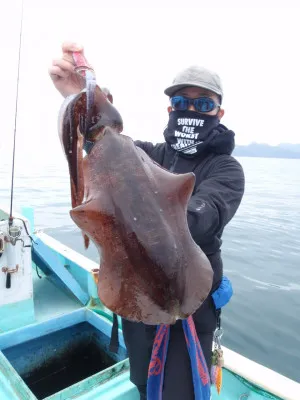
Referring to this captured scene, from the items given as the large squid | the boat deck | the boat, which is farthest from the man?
the boat deck

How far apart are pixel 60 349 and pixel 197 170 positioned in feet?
13.0

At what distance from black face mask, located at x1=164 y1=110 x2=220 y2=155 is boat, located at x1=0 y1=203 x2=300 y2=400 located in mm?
2715

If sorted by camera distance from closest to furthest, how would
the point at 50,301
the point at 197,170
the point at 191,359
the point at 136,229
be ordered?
the point at 136,229, the point at 191,359, the point at 197,170, the point at 50,301

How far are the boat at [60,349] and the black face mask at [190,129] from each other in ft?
8.91

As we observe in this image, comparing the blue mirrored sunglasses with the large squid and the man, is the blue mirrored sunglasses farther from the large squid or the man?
the large squid

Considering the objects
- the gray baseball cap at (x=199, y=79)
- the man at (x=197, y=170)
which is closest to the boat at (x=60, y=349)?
the man at (x=197, y=170)

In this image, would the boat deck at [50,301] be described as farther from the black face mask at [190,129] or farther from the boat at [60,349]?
the black face mask at [190,129]

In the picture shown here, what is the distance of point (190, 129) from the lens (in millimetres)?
2926

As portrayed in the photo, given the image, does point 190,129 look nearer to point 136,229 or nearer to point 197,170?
point 197,170

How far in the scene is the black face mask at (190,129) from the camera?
9.41 feet

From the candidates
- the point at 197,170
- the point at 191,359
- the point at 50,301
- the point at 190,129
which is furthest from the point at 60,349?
the point at 190,129

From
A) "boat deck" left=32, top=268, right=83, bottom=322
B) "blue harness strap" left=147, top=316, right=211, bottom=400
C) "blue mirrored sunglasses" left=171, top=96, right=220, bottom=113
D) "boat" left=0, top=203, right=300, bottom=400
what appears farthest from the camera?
"boat deck" left=32, top=268, right=83, bottom=322

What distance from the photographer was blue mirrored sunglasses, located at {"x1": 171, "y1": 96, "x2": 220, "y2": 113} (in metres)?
2.85

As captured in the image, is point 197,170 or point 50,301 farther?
point 50,301
